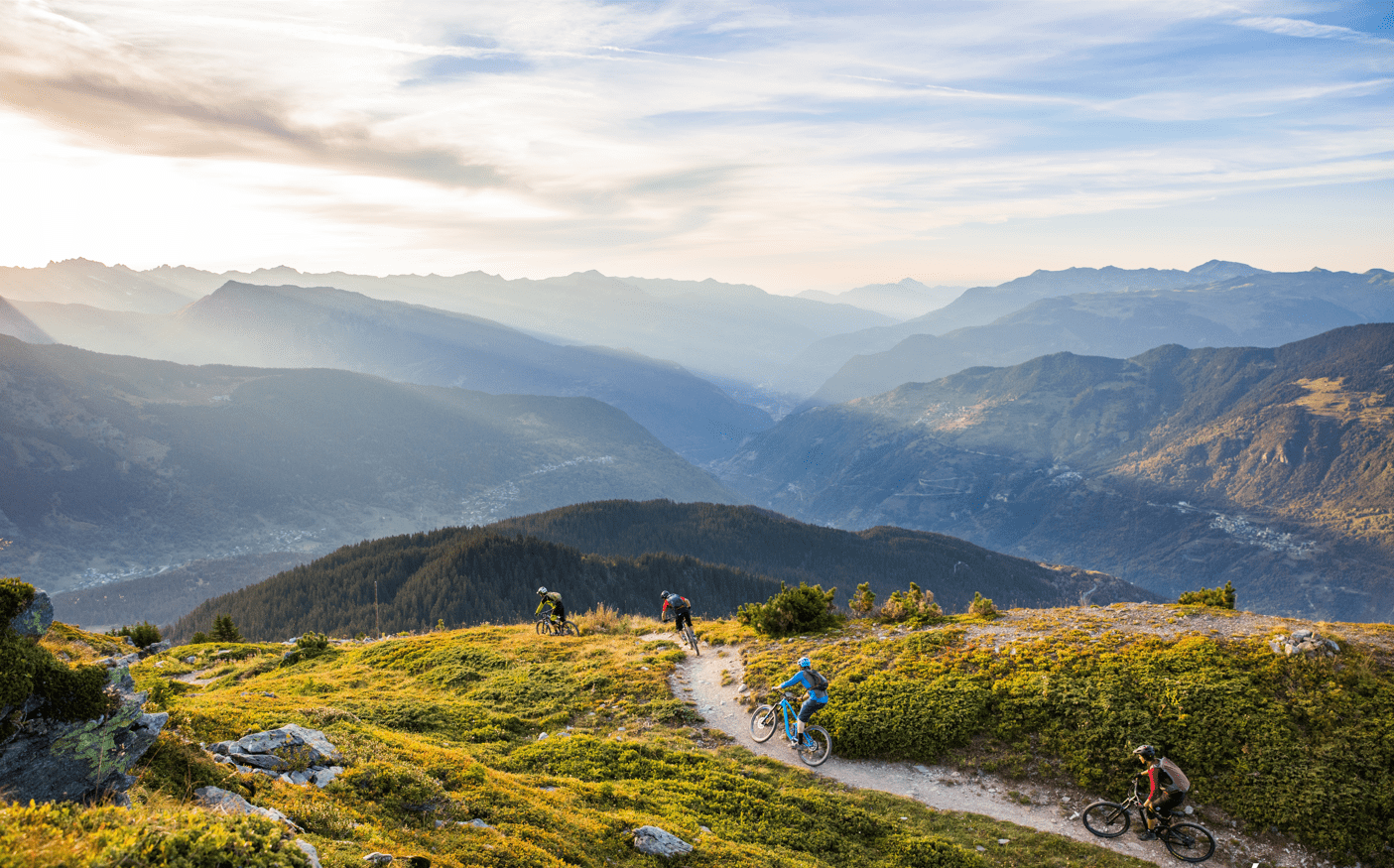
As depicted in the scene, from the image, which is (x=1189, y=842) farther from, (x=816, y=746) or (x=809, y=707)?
(x=809, y=707)

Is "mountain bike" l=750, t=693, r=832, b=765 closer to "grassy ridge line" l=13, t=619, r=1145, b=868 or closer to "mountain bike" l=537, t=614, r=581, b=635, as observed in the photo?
"grassy ridge line" l=13, t=619, r=1145, b=868

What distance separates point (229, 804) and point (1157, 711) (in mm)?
18675

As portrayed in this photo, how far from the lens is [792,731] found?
55.0 feet

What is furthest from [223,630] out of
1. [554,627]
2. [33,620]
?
[33,620]

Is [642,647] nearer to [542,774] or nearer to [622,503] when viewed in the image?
[542,774]

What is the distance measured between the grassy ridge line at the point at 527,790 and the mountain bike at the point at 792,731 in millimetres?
885

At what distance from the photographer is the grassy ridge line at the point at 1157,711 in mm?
12656

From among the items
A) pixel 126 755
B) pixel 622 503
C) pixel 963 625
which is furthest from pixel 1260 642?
pixel 622 503

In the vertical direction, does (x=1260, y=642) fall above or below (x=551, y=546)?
above

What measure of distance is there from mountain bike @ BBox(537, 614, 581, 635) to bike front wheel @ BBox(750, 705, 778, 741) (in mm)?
13170

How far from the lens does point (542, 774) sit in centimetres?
1292

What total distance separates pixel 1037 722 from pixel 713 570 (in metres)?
99.8

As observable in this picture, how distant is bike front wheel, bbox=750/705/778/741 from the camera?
17438 millimetres

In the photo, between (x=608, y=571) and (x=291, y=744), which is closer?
(x=291, y=744)
